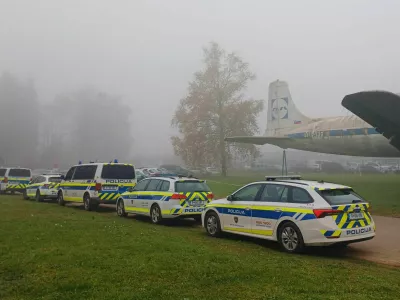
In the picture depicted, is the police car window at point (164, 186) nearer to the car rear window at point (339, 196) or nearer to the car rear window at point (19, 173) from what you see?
the car rear window at point (339, 196)

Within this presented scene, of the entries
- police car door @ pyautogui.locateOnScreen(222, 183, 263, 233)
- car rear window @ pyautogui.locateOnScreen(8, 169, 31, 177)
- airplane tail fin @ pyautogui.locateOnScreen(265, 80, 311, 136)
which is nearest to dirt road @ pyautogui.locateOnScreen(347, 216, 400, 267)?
police car door @ pyautogui.locateOnScreen(222, 183, 263, 233)

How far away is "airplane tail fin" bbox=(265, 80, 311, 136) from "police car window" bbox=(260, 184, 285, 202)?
22.5 m

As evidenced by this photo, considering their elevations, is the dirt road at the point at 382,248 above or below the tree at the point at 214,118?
below

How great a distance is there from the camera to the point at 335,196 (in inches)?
339

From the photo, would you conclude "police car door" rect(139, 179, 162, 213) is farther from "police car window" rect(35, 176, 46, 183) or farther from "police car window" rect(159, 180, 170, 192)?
"police car window" rect(35, 176, 46, 183)

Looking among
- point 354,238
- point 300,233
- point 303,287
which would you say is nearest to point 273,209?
point 300,233

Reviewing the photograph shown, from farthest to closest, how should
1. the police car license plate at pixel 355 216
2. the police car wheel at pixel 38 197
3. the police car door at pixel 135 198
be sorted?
1. the police car wheel at pixel 38 197
2. the police car door at pixel 135 198
3. the police car license plate at pixel 355 216

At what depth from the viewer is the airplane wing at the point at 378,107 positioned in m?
15.0

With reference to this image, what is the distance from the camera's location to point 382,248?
31.0 feet

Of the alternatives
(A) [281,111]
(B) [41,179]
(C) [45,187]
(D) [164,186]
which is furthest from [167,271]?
(A) [281,111]

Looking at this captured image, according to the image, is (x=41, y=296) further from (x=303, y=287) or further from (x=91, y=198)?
(x=91, y=198)

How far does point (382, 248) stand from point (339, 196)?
2.00 metres

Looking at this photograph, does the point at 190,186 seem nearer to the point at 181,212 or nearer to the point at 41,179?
the point at 181,212

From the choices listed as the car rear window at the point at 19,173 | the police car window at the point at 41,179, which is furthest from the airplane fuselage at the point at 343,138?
the car rear window at the point at 19,173
